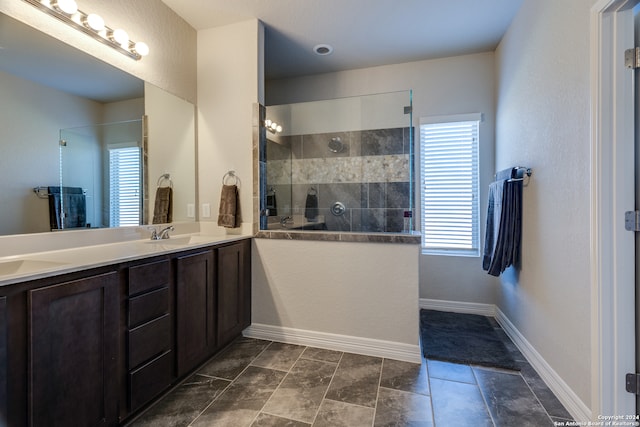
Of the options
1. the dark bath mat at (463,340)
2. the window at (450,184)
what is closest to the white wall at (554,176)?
the dark bath mat at (463,340)

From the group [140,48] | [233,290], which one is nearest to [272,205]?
[233,290]

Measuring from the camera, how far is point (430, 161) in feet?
10.1

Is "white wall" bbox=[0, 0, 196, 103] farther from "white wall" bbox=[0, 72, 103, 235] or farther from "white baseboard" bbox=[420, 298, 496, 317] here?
"white baseboard" bbox=[420, 298, 496, 317]

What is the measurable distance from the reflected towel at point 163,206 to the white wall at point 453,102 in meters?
2.41

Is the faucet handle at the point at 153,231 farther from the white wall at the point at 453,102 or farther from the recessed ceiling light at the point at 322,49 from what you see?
the white wall at the point at 453,102

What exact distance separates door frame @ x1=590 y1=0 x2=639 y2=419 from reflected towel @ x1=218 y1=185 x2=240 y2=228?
230 cm

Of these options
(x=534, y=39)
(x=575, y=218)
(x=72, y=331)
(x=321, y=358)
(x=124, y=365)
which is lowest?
(x=321, y=358)

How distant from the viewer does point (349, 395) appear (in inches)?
66.3

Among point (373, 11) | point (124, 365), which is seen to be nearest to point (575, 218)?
point (373, 11)

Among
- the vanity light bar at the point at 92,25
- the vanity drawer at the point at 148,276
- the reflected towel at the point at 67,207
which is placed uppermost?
the vanity light bar at the point at 92,25

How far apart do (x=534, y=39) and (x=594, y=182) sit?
50.9 inches

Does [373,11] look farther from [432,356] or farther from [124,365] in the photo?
[124,365]

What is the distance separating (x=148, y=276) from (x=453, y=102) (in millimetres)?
3156

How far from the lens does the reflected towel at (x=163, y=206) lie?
88.7 inches
